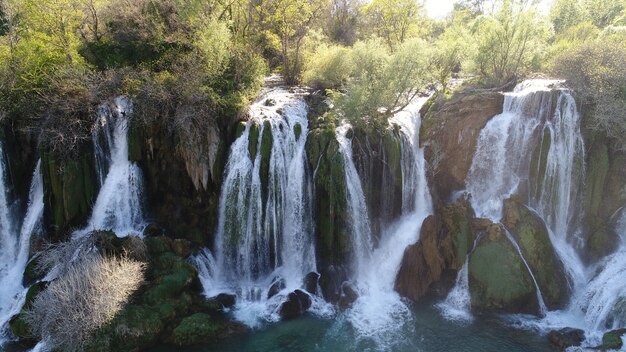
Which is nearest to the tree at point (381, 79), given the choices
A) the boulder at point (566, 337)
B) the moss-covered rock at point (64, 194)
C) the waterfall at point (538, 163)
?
the waterfall at point (538, 163)

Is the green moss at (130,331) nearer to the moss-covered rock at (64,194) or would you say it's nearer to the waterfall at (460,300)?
the moss-covered rock at (64,194)

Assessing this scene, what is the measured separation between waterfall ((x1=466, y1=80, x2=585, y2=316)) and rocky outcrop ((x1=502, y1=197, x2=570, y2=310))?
53 cm

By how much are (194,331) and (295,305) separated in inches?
156

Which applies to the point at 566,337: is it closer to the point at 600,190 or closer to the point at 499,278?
the point at 499,278

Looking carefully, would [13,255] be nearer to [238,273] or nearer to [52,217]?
[52,217]

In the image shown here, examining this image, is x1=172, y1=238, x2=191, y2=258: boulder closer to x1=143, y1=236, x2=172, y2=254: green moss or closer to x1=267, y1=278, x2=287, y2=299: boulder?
x1=143, y1=236, x2=172, y2=254: green moss

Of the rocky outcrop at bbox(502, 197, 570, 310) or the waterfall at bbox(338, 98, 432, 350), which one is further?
the rocky outcrop at bbox(502, 197, 570, 310)

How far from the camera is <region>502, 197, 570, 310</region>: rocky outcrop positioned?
1566 cm

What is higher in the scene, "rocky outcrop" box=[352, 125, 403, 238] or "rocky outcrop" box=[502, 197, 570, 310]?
"rocky outcrop" box=[352, 125, 403, 238]

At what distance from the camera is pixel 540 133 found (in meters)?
17.7

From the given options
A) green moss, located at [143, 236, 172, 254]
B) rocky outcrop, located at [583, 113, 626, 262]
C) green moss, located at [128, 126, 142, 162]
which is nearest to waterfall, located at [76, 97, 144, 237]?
green moss, located at [128, 126, 142, 162]

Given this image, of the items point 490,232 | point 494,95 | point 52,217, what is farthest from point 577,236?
point 52,217

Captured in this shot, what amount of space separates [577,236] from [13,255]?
2419cm

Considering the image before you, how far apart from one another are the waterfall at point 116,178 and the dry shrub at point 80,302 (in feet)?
10.2
